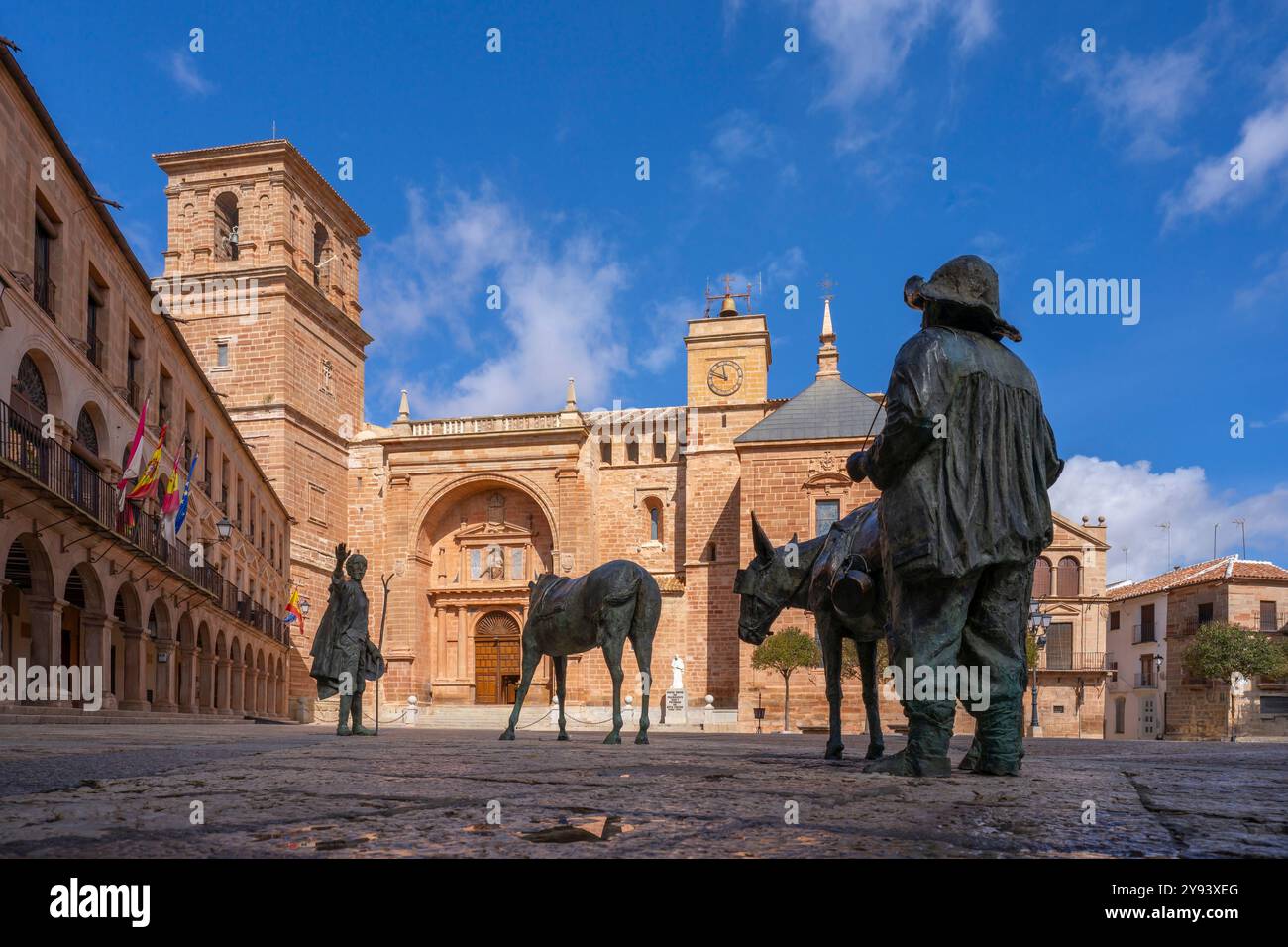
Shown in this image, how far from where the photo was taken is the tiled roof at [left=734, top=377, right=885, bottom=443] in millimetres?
37781

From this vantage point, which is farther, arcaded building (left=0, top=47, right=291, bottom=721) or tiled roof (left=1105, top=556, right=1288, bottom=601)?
tiled roof (left=1105, top=556, right=1288, bottom=601)

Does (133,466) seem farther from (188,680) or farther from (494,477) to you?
(494,477)

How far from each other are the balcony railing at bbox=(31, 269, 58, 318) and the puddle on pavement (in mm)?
Result: 17916

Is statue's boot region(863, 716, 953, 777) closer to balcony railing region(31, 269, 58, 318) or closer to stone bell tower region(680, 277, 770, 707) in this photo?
balcony railing region(31, 269, 58, 318)

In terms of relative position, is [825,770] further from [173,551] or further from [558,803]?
[173,551]

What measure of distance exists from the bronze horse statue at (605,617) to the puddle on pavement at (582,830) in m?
6.43

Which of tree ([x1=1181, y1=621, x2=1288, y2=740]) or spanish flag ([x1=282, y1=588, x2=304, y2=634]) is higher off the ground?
spanish flag ([x1=282, y1=588, x2=304, y2=634])

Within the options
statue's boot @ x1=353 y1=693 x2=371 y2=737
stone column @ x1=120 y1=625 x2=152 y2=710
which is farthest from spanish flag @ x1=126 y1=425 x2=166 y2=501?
statue's boot @ x1=353 y1=693 x2=371 y2=737

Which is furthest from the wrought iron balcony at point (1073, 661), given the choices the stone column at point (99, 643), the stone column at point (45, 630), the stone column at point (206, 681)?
the stone column at point (45, 630)

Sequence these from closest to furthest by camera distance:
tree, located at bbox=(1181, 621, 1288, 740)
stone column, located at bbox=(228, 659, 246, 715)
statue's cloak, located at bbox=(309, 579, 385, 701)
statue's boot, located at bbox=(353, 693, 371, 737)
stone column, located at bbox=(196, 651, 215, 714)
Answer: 1. statue's cloak, located at bbox=(309, 579, 385, 701)
2. statue's boot, located at bbox=(353, 693, 371, 737)
3. stone column, located at bbox=(196, 651, 215, 714)
4. stone column, located at bbox=(228, 659, 246, 715)
5. tree, located at bbox=(1181, 621, 1288, 740)

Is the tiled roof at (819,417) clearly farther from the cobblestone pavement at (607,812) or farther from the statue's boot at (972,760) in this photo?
the cobblestone pavement at (607,812)

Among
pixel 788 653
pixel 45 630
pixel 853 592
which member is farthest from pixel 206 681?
pixel 853 592

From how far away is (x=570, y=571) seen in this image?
4353cm
